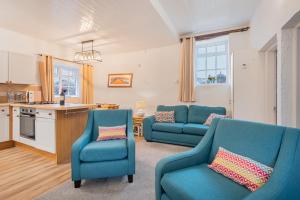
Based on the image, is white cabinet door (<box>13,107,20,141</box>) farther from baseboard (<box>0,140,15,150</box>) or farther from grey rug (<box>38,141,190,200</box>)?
grey rug (<box>38,141,190,200</box>)

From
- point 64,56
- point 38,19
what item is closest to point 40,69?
point 64,56

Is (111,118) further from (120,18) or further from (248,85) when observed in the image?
(248,85)

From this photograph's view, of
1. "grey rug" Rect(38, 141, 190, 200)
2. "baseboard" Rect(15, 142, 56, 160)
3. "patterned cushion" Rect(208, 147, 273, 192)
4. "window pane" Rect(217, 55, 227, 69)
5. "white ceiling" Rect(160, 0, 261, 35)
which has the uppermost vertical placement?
"white ceiling" Rect(160, 0, 261, 35)

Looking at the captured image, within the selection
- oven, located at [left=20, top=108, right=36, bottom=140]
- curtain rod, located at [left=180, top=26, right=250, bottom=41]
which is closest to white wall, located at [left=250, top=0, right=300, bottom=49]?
curtain rod, located at [left=180, top=26, right=250, bottom=41]

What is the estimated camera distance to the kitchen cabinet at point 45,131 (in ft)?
10.1

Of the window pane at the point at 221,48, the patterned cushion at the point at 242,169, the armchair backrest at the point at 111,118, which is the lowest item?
the patterned cushion at the point at 242,169

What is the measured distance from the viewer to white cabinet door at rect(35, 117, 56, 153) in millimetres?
3078

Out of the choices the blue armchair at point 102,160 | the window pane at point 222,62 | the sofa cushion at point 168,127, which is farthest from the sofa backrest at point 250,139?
the window pane at point 222,62

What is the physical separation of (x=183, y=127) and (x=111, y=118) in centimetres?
176

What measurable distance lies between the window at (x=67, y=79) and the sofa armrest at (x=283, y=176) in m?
5.52

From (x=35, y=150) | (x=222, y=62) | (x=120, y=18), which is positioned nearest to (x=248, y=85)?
(x=222, y=62)

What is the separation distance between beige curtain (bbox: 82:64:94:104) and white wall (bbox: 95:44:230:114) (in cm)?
19

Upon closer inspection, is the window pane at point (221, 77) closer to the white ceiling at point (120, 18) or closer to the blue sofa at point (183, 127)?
the blue sofa at point (183, 127)

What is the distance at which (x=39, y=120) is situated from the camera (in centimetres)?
328
